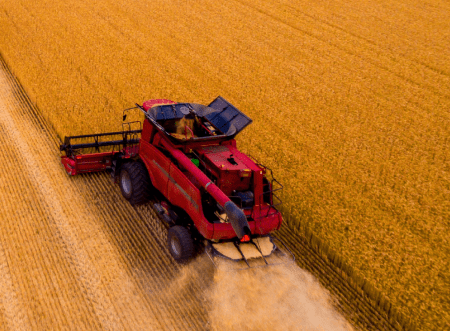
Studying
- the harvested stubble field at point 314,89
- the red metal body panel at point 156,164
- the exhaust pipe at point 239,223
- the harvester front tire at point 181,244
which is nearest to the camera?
the exhaust pipe at point 239,223

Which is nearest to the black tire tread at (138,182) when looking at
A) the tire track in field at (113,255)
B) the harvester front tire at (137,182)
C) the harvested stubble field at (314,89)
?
the harvester front tire at (137,182)

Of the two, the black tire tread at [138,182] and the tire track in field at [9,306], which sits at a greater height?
the black tire tread at [138,182]

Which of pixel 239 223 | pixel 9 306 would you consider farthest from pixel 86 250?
pixel 239 223

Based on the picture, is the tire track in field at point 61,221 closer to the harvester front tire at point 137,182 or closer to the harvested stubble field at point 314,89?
the harvested stubble field at point 314,89

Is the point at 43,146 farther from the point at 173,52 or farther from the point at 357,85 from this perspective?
the point at 357,85

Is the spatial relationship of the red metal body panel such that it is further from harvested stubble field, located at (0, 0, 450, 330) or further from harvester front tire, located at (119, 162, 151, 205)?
harvested stubble field, located at (0, 0, 450, 330)

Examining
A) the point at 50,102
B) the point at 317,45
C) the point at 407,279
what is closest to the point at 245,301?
the point at 407,279
